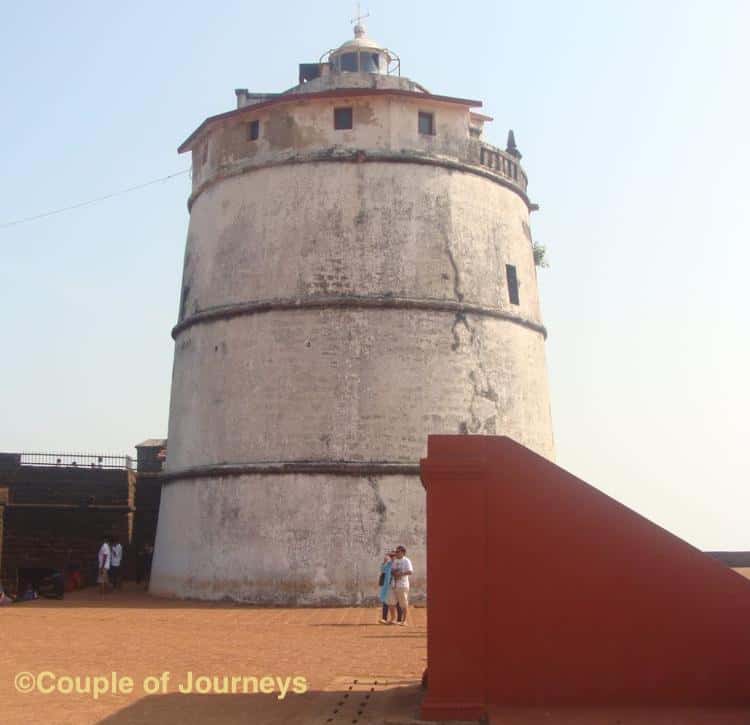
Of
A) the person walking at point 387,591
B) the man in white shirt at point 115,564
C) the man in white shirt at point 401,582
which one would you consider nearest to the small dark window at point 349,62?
the man in white shirt at point 115,564

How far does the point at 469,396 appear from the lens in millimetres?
17875

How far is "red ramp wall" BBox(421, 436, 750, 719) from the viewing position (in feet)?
23.9

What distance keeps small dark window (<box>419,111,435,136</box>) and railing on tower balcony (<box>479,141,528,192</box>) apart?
101 centimetres

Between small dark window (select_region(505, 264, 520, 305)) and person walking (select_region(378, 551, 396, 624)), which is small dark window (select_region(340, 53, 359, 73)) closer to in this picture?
small dark window (select_region(505, 264, 520, 305))

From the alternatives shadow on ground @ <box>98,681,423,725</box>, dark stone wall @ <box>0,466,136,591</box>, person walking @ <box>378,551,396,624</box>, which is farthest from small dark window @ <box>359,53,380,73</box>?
shadow on ground @ <box>98,681,423,725</box>

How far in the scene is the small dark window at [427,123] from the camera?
62.2 ft

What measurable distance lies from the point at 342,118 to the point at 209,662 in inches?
440

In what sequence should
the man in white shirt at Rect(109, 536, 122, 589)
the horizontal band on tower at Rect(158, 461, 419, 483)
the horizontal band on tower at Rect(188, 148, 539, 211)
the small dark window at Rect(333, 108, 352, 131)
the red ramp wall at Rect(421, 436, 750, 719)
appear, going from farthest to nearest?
the man in white shirt at Rect(109, 536, 122, 589) → the small dark window at Rect(333, 108, 352, 131) → the horizontal band on tower at Rect(188, 148, 539, 211) → the horizontal band on tower at Rect(158, 461, 419, 483) → the red ramp wall at Rect(421, 436, 750, 719)

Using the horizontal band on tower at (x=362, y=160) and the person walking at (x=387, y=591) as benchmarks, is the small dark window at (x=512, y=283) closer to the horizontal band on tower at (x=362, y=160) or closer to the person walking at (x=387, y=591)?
the horizontal band on tower at (x=362, y=160)

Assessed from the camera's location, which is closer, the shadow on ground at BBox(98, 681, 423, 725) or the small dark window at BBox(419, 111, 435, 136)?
the shadow on ground at BBox(98, 681, 423, 725)

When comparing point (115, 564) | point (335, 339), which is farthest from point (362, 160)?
point (115, 564)

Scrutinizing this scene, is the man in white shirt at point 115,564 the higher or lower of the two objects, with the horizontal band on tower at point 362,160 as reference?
lower

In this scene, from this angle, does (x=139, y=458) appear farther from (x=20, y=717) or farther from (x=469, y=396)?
(x=20, y=717)

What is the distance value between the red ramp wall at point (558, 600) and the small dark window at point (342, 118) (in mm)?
12077
